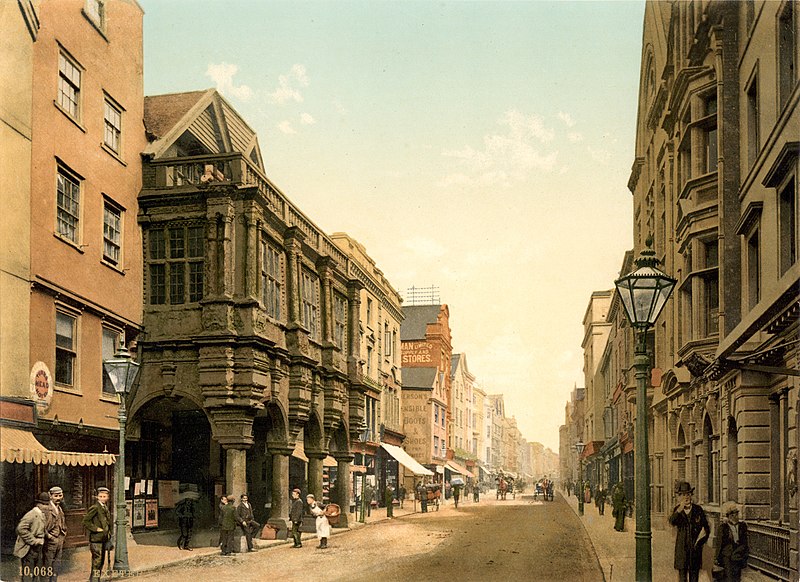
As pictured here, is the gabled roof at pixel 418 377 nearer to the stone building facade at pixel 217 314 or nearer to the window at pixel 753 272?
the stone building facade at pixel 217 314

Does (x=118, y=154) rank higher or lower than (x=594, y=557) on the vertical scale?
higher

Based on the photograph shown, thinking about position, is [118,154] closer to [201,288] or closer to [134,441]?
[201,288]

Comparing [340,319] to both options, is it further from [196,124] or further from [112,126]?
[112,126]

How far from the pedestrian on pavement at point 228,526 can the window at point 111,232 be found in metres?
7.06

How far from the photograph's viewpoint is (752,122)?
20312mm

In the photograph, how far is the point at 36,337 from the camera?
2002 cm

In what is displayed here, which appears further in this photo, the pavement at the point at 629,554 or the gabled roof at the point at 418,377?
the gabled roof at the point at 418,377

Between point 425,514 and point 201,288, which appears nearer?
point 201,288

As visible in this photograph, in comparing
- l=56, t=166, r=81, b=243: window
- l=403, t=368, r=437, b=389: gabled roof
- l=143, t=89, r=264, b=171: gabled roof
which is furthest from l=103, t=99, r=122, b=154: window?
l=403, t=368, r=437, b=389: gabled roof

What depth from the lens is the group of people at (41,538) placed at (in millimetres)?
14227

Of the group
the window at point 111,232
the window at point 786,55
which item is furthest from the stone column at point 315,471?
the window at point 786,55

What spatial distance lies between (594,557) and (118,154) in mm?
16516

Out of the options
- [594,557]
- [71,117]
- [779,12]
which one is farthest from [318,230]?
[779,12]

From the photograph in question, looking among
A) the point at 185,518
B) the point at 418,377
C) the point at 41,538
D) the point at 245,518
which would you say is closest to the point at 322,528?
the point at 245,518
